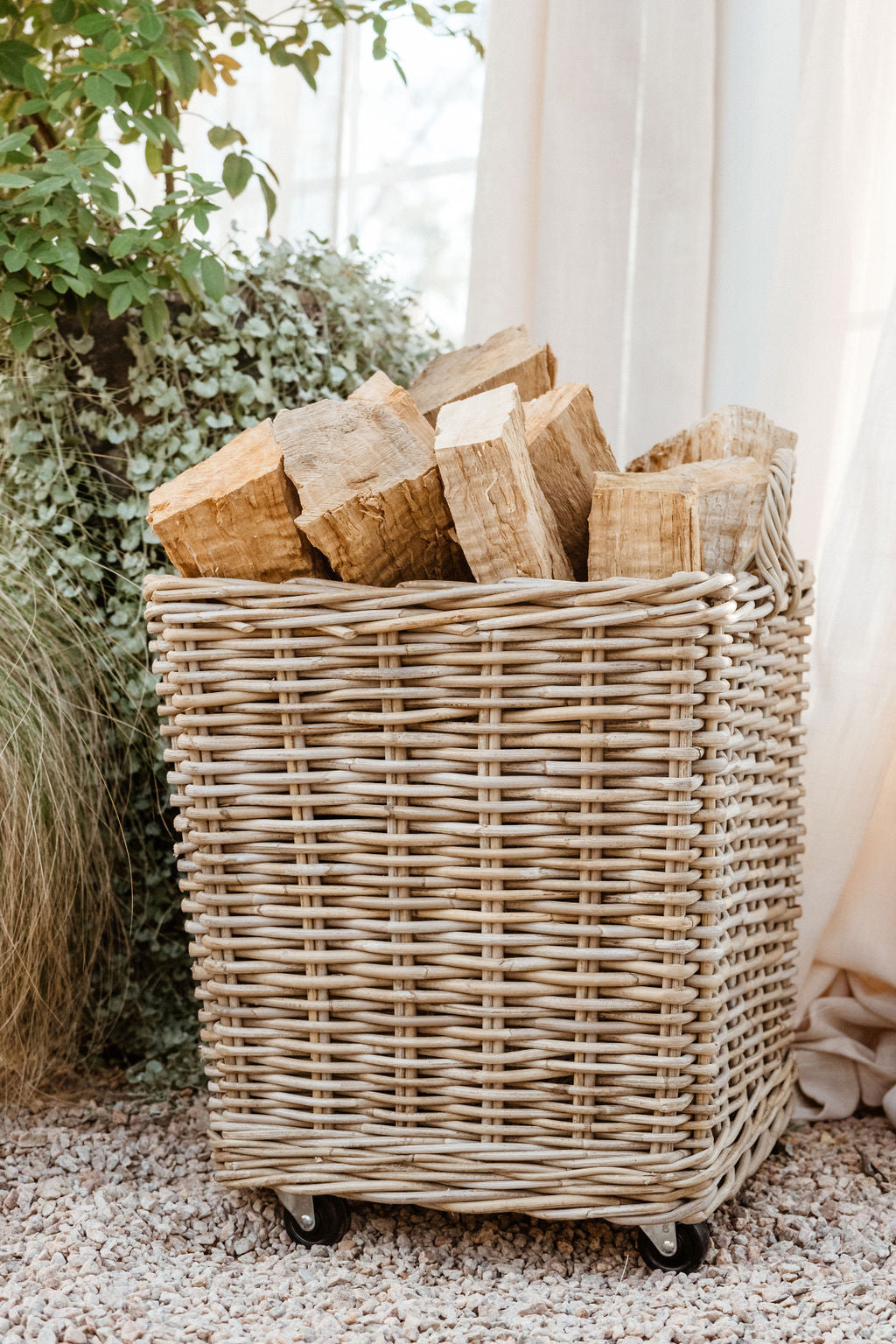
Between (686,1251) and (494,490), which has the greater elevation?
(494,490)

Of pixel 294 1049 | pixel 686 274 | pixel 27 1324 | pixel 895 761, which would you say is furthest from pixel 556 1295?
pixel 686 274

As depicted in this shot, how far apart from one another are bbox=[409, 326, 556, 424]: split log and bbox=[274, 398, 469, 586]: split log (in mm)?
187

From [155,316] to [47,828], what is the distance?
1.90ft

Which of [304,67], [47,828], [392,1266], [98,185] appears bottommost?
[392,1266]

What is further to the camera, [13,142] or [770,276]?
[770,276]

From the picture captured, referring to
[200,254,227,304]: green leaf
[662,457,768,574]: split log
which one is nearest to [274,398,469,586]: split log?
[662,457,768,574]: split log

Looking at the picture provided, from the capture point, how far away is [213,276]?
116 cm

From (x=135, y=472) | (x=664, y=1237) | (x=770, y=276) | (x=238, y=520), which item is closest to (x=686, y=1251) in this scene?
(x=664, y=1237)

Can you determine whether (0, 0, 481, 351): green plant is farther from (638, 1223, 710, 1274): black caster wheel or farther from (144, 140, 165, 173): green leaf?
(638, 1223, 710, 1274): black caster wheel

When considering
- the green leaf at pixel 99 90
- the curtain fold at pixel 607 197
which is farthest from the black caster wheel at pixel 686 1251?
the green leaf at pixel 99 90

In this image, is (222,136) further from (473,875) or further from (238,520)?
(473,875)

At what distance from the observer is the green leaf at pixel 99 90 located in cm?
112

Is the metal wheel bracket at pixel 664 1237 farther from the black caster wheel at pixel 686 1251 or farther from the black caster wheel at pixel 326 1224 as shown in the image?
the black caster wheel at pixel 326 1224

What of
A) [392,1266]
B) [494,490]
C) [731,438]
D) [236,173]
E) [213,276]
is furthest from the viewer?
[236,173]
